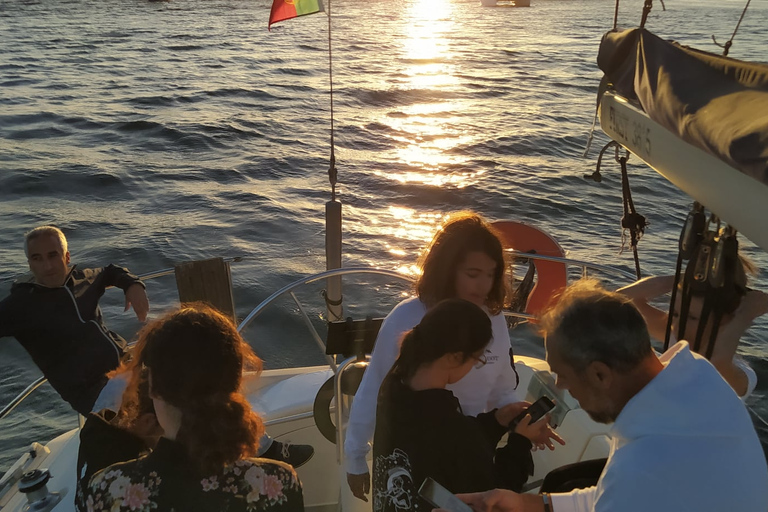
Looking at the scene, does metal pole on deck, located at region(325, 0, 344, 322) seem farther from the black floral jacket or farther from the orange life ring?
the black floral jacket

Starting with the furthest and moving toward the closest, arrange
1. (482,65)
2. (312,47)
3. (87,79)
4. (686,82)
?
1. (312,47)
2. (482,65)
3. (87,79)
4. (686,82)

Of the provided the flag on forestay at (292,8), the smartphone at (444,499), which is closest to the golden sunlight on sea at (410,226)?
the flag on forestay at (292,8)

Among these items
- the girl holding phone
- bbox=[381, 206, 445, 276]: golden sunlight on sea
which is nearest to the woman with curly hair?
the girl holding phone

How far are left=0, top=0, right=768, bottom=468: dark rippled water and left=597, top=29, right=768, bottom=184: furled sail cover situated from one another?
16.0 ft

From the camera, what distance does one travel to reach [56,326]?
2.97m

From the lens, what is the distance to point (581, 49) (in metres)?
28.9

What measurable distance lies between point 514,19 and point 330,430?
45710mm

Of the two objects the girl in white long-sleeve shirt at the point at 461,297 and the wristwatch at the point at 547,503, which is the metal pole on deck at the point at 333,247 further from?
the wristwatch at the point at 547,503

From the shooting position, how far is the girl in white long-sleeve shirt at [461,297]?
212 centimetres

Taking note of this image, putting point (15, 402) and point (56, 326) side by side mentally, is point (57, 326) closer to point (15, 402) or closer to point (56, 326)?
point (56, 326)

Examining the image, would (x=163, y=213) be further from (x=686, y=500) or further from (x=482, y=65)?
(x=482, y=65)

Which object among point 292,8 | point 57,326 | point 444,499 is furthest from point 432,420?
point 292,8

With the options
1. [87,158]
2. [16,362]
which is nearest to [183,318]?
[16,362]

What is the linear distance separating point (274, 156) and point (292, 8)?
9.15 m
